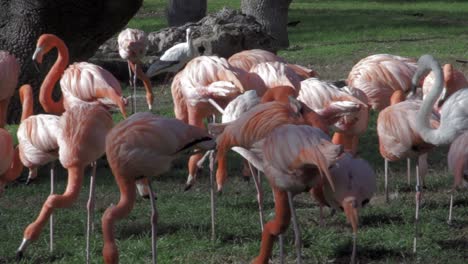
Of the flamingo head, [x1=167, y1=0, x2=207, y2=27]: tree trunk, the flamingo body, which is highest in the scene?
the flamingo head

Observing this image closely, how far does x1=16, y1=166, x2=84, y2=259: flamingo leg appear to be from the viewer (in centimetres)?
483

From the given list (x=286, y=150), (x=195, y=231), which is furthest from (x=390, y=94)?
(x=286, y=150)

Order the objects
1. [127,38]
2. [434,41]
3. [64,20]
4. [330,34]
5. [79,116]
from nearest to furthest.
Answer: [79,116] → [64,20] → [127,38] → [434,41] → [330,34]

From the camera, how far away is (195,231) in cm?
554

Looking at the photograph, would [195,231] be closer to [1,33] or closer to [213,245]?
[213,245]

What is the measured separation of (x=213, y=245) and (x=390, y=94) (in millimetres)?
2071

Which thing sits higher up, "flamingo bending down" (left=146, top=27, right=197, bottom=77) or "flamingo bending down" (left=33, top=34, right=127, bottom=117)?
"flamingo bending down" (left=33, top=34, right=127, bottom=117)

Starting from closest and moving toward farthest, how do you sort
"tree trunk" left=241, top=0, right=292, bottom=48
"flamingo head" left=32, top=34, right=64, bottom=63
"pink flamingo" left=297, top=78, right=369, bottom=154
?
1. "pink flamingo" left=297, top=78, right=369, bottom=154
2. "flamingo head" left=32, top=34, right=64, bottom=63
3. "tree trunk" left=241, top=0, right=292, bottom=48

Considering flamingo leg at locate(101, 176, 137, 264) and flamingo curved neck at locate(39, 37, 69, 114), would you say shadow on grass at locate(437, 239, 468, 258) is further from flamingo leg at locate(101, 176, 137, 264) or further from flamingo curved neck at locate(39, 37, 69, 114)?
flamingo curved neck at locate(39, 37, 69, 114)

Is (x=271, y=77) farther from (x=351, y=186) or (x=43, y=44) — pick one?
(x=351, y=186)

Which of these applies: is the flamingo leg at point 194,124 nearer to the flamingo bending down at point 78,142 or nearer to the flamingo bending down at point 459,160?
the flamingo bending down at point 78,142

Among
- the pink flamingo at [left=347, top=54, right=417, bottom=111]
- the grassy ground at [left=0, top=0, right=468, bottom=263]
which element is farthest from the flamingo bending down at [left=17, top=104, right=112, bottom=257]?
the pink flamingo at [left=347, top=54, right=417, bottom=111]

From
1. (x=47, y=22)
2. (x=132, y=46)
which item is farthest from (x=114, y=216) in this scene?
(x=132, y=46)

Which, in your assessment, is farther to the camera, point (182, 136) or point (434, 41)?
point (434, 41)
